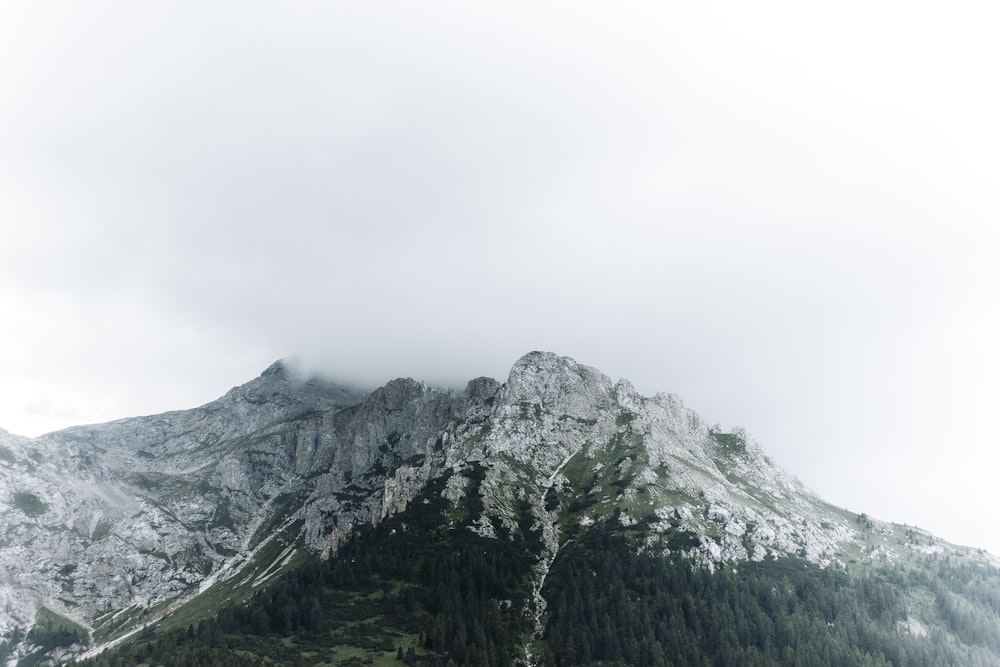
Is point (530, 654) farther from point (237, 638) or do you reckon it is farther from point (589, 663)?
point (237, 638)

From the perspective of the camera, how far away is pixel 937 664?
198 m

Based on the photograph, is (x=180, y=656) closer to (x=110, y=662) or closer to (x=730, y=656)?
(x=110, y=662)

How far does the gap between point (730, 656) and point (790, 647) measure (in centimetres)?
2322

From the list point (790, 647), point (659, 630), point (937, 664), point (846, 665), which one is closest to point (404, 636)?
point (659, 630)

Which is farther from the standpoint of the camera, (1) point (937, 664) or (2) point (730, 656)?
(1) point (937, 664)

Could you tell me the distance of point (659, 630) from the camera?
19838cm

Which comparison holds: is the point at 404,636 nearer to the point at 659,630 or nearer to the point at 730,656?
the point at 659,630

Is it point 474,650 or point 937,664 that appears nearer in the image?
point 474,650

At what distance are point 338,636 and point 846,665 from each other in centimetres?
16054

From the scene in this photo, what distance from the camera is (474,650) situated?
7156 inches

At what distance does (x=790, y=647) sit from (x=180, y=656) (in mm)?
188366

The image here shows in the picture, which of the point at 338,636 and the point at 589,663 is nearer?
the point at 589,663

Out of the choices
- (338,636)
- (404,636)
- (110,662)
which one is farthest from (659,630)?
(110,662)

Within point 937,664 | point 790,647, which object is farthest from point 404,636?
point 937,664
